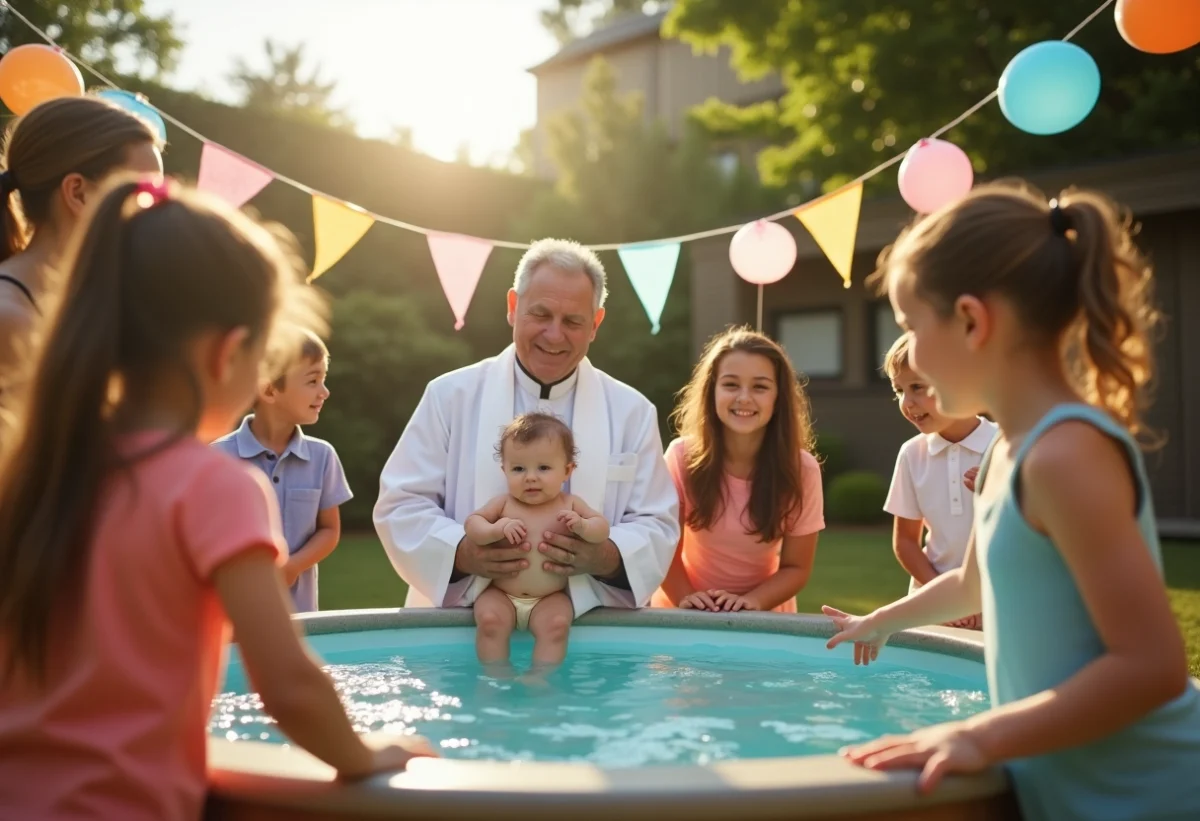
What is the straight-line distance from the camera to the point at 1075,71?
16.2 feet

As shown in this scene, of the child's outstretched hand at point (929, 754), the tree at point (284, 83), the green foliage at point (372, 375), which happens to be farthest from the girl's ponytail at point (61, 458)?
the tree at point (284, 83)

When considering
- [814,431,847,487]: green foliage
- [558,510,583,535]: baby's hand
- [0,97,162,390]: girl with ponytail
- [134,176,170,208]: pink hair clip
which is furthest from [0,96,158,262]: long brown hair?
[814,431,847,487]: green foliage

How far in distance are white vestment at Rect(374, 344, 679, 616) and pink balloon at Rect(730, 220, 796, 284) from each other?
2562mm

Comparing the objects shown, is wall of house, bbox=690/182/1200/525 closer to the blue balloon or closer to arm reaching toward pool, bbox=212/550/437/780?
the blue balloon

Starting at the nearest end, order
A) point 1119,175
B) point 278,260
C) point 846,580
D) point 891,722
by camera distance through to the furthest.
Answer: point 278,260
point 891,722
point 846,580
point 1119,175

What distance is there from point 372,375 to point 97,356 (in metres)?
13.1

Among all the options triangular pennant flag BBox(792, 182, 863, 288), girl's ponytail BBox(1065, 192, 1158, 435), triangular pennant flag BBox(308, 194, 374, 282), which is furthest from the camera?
triangular pennant flag BBox(792, 182, 863, 288)

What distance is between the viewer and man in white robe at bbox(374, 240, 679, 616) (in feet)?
13.1

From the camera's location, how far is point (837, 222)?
6.23 metres

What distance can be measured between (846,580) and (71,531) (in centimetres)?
837

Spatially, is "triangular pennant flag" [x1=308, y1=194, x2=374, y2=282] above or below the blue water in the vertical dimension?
above

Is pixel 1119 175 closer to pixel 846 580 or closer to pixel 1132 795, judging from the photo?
pixel 846 580

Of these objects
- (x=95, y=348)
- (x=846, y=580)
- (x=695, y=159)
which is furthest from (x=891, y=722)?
(x=695, y=159)

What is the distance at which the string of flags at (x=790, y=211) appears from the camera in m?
4.82
